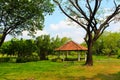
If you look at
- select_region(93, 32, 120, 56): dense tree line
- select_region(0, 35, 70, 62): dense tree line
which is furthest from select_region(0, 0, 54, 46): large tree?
select_region(93, 32, 120, 56): dense tree line

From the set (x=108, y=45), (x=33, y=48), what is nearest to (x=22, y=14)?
(x=33, y=48)

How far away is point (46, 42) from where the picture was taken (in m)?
64.2

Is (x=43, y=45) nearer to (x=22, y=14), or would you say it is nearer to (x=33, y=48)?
(x=33, y=48)

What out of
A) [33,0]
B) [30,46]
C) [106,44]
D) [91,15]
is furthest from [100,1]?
[106,44]

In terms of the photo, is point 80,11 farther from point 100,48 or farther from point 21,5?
point 100,48

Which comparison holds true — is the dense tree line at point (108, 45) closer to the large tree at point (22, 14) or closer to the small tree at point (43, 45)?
the small tree at point (43, 45)

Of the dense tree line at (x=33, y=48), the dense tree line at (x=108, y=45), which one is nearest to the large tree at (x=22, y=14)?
the dense tree line at (x=33, y=48)

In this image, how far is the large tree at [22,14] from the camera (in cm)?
4685

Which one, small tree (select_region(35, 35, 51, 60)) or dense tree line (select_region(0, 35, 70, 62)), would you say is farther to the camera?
small tree (select_region(35, 35, 51, 60))

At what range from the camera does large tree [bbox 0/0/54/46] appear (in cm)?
4685

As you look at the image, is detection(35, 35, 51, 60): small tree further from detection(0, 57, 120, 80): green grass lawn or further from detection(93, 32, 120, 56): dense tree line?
detection(93, 32, 120, 56): dense tree line

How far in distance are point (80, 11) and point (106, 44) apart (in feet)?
207

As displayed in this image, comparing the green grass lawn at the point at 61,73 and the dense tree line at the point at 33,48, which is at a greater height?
the dense tree line at the point at 33,48

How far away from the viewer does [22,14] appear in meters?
48.9
